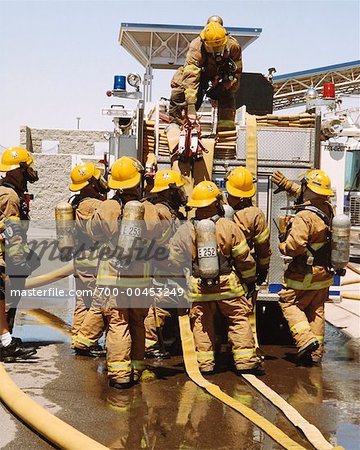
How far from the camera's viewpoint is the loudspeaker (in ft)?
34.2

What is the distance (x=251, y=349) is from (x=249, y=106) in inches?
201

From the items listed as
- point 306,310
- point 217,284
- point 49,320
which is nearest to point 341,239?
point 306,310

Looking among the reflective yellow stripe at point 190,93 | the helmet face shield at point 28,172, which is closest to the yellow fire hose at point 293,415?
the helmet face shield at point 28,172

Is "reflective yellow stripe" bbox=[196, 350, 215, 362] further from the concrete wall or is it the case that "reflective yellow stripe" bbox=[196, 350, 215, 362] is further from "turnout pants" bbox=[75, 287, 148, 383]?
the concrete wall

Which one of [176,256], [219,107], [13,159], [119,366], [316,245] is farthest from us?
[219,107]

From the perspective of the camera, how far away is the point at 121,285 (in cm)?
582

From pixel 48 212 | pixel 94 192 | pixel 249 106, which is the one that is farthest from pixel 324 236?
pixel 48 212

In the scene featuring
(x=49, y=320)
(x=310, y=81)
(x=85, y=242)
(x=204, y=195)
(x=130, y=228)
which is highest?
(x=310, y=81)

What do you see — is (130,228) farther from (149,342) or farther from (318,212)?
(318,212)

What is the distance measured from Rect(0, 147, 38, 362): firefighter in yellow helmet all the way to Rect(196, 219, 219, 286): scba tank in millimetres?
1631

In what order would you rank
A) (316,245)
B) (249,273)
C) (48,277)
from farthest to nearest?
(48,277) < (316,245) < (249,273)

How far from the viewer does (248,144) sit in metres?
7.49

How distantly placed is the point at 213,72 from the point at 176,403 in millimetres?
4362

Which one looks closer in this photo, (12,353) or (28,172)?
(12,353)
